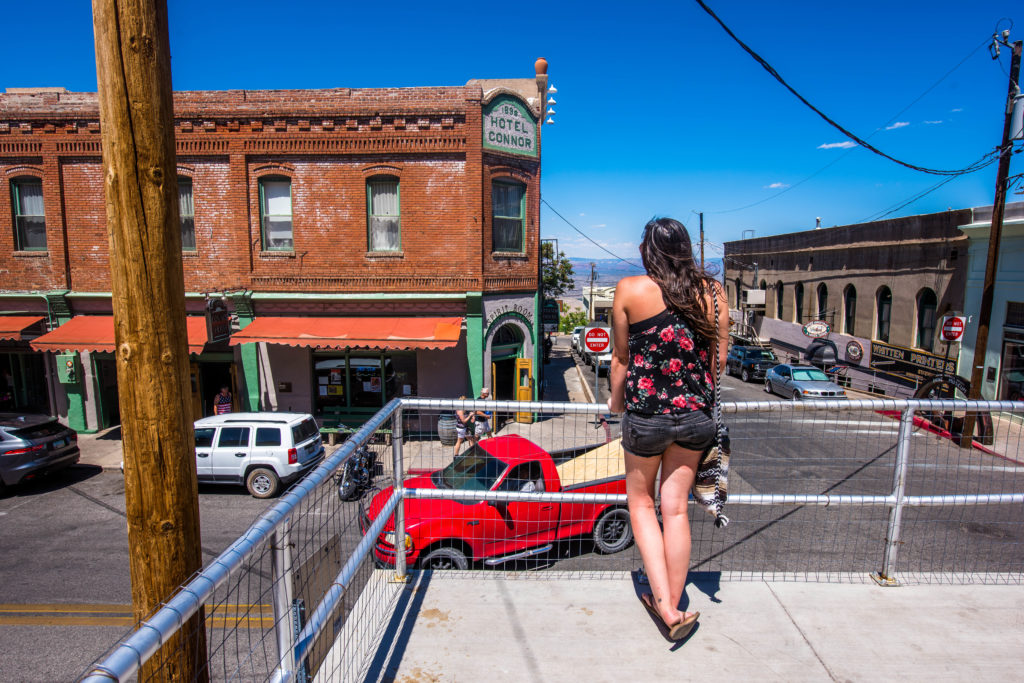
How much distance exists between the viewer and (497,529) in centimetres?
656

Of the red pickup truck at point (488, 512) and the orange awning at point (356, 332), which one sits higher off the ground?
the orange awning at point (356, 332)

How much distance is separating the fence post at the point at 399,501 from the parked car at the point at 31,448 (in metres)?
11.8

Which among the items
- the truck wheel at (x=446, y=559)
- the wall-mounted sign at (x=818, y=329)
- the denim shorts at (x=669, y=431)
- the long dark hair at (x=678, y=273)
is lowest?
the truck wheel at (x=446, y=559)

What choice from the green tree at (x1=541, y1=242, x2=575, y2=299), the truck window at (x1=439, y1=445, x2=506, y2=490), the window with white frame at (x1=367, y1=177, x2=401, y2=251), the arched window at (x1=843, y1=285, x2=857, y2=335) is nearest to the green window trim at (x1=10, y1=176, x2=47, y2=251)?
the window with white frame at (x1=367, y1=177, x2=401, y2=251)

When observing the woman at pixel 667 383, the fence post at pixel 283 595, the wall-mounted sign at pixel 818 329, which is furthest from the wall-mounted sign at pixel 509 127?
the wall-mounted sign at pixel 818 329

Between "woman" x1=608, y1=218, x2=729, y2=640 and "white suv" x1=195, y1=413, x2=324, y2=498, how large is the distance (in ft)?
33.1

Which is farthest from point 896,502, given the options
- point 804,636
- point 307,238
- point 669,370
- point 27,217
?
point 27,217

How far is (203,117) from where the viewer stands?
15555 millimetres

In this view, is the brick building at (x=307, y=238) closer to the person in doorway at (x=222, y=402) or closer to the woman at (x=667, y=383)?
the person in doorway at (x=222, y=402)

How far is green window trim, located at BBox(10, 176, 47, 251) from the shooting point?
16.4 meters

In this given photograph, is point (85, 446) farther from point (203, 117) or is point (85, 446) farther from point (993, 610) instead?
point (993, 610)

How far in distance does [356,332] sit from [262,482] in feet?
15.7

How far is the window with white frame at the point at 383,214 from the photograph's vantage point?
1584 cm

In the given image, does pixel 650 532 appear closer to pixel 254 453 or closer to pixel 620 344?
pixel 620 344
